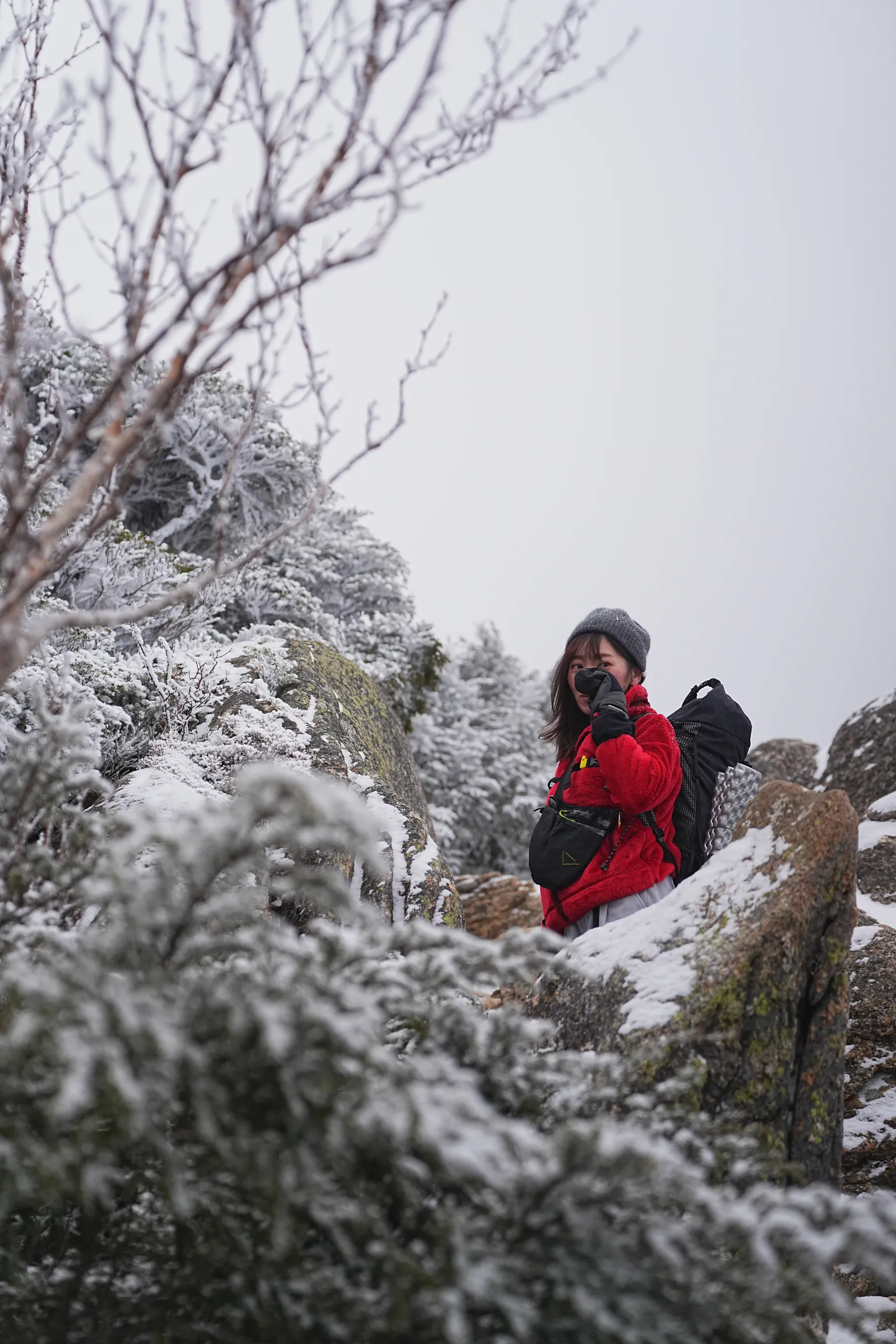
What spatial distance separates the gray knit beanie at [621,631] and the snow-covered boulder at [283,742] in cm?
115

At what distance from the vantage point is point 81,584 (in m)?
4.97

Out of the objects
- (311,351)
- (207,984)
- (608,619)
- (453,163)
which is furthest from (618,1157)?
(608,619)

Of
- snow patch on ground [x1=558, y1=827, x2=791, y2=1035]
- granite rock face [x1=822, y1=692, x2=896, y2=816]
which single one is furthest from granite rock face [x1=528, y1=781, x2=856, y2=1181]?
granite rock face [x1=822, y1=692, x2=896, y2=816]

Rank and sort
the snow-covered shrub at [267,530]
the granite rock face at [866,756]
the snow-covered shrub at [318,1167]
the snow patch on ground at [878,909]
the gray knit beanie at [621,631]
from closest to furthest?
the snow-covered shrub at [318,1167], the gray knit beanie at [621,631], the snow patch on ground at [878,909], the granite rock face at [866,756], the snow-covered shrub at [267,530]

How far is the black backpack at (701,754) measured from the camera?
3529 mm

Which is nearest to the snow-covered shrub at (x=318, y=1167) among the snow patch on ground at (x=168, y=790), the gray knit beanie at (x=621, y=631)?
the snow patch on ground at (x=168, y=790)

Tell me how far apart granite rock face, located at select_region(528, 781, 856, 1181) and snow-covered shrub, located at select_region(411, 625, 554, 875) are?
279 inches

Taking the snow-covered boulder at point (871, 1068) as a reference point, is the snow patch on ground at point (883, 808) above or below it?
above

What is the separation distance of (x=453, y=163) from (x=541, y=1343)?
2.02m

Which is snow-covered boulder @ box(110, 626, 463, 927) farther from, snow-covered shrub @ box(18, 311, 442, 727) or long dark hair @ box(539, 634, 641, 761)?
snow-covered shrub @ box(18, 311, 442, 727)

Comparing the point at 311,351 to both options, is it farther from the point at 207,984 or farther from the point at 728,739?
the point at 728,739

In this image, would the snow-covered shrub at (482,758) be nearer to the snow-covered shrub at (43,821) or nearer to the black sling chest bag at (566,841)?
the black sling chest bag at (566,841)

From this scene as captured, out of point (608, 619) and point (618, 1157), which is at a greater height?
point (608, 619)

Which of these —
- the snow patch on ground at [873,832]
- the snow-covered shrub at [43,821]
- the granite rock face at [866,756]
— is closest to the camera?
the snow-covered shrub at [43,821]
